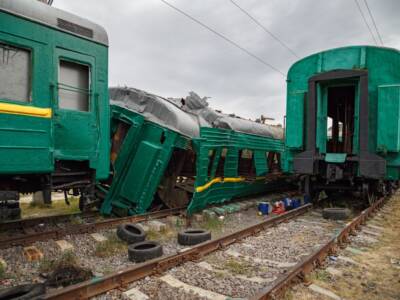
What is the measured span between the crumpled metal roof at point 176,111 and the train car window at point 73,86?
6.82ft

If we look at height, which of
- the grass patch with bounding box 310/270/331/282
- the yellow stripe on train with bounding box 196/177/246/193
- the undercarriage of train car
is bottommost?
the grass patch with bounding box 310/270/331/282

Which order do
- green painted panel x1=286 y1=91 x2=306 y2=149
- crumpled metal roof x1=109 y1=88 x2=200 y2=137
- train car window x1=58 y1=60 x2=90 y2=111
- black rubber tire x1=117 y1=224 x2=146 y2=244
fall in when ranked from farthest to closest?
1. green painted panel x1=286 y1=91 x2=306 y2=149
2. crumpled metal roof x1=109 y1=88 x2=200 y2=137
3. black rubber tire x1=117 y1=224 x2=146 y2=244
4. train car window x1=58 y1=60 x2=90 y2=111

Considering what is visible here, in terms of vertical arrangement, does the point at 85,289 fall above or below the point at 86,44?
below

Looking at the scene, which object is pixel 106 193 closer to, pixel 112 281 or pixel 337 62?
pixel 112 281

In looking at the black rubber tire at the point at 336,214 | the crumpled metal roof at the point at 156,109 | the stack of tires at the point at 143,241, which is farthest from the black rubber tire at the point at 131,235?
the black rubber tire at the point at 336,214

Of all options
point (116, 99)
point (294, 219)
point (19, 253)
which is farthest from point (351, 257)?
point (116, 99)

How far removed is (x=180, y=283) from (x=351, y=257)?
279cm

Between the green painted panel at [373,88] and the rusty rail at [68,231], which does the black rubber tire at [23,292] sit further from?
the green painted panel at [373,88]

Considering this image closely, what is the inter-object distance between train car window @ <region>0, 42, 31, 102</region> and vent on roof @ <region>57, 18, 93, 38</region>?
30.2 inches

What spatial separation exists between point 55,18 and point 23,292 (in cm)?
396

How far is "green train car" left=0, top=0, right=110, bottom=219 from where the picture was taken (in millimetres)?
4543

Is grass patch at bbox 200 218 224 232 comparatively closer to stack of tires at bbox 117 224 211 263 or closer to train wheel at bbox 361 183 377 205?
stack of tires at bbox 117 224 211 263

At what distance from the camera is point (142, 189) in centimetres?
730

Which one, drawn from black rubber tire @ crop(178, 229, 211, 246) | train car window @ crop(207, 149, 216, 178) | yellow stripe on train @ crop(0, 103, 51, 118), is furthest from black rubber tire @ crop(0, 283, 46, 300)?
train car window @ crop(207, 149, 216, 178)
